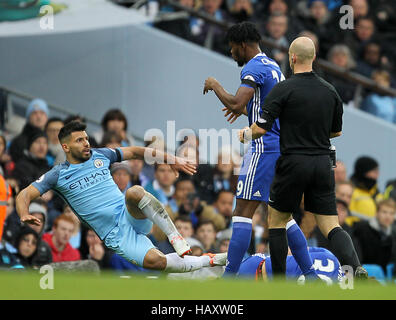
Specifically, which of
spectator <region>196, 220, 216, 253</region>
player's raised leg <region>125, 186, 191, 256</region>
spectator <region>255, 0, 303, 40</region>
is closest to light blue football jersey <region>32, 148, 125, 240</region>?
player's raised leg <region>125, 186, 191, 256</region>

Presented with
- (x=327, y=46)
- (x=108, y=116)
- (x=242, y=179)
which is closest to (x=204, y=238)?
(x=108, y=116)

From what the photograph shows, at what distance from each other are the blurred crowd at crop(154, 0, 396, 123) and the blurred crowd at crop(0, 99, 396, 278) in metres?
1.90

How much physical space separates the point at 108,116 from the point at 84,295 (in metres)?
7.48

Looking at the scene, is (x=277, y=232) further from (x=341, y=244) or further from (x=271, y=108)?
(x=271, y=108)

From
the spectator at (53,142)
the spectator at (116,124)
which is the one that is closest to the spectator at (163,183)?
the spectator at (116,124)

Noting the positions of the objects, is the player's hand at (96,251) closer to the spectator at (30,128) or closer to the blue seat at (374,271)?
the spectator at (30,128)

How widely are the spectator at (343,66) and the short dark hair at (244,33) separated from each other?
677cm

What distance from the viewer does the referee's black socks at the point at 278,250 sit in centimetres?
962

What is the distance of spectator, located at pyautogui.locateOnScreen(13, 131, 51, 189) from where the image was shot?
13.3 metres

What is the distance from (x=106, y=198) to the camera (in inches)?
414

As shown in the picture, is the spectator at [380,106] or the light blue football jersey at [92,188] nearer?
the light blue football jersey at [92,188]

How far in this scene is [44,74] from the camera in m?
16.8

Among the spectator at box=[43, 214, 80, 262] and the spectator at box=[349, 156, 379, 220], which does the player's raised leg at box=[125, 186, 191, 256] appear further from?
the spectator at box=[349, 156, 379, 220]

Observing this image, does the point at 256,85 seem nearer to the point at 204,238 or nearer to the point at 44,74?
the point at 204,238
